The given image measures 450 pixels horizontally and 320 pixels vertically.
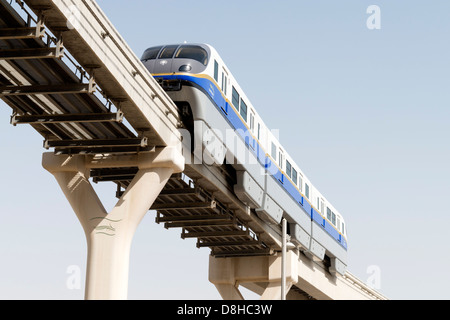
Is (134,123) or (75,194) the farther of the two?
(75,194)

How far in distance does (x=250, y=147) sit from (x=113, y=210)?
9.51m

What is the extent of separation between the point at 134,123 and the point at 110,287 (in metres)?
5.54

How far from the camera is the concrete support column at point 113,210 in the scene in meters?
25.9

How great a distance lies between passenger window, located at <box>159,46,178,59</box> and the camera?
29.5 meters

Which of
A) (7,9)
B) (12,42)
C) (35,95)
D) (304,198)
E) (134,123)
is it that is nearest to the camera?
(7,9)

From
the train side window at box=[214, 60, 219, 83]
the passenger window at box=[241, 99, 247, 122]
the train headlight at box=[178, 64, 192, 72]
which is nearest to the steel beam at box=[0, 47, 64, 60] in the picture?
the train headlight at box=[178, 64, 192, 72]

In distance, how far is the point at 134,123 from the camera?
84.5 ft

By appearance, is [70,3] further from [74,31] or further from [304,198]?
[304,198]

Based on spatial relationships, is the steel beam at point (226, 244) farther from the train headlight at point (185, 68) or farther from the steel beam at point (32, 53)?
the steel beam at point (32, 53)

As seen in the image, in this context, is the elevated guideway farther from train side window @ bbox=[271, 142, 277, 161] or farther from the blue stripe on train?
train side window @ bbox=[271, 142, 277, 161]

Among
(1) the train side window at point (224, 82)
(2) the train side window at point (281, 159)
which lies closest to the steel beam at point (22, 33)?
(1) the train side window at point (224, 82)

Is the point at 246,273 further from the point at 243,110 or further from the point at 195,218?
the point at 243,110

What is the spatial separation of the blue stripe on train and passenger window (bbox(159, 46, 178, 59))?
105 cm
